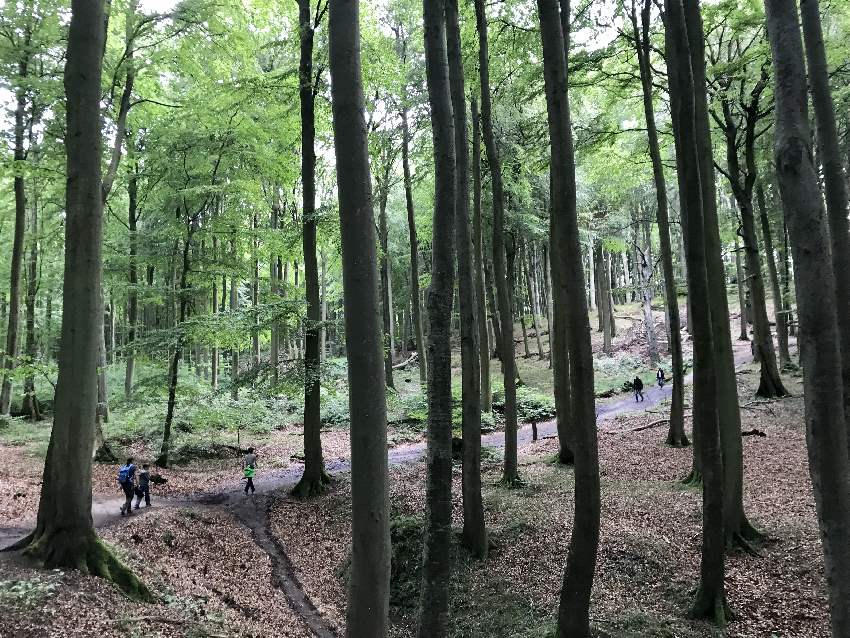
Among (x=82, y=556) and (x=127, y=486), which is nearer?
(x=82, y=556)

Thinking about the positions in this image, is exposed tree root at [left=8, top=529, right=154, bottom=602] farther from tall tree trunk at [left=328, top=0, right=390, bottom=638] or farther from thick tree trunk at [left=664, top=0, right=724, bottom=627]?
Answer: thick tree trunk at [left=664, top=0, right=724, bottom=627]

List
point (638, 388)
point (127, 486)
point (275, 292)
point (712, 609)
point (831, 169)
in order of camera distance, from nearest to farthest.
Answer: point (712, 609) < point (831, 169) < point (127, 486) < point (275, 292) < point (638, 388)

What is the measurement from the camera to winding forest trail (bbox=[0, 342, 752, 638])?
8.52 meters

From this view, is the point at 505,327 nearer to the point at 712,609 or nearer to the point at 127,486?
the point at 712,609

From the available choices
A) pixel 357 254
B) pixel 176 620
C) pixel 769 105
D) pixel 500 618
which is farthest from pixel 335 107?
pixel 769 105

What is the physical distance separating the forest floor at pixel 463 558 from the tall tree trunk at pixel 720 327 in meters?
0.72

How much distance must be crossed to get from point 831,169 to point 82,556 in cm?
1084

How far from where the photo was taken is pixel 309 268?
13438 millimetres

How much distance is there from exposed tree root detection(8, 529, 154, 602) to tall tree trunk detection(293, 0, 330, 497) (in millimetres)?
6272

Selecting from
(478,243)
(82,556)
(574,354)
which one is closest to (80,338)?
(82,556)

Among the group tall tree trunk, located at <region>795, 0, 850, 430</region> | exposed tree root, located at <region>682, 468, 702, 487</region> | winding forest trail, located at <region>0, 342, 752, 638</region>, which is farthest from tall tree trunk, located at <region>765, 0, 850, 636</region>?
exposed tree root, located at <region>682, 468, 702, 487</region>

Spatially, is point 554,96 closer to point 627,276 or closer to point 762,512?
point 762,512

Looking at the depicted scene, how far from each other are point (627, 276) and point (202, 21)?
49013 mm

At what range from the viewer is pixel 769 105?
16.5 metres
